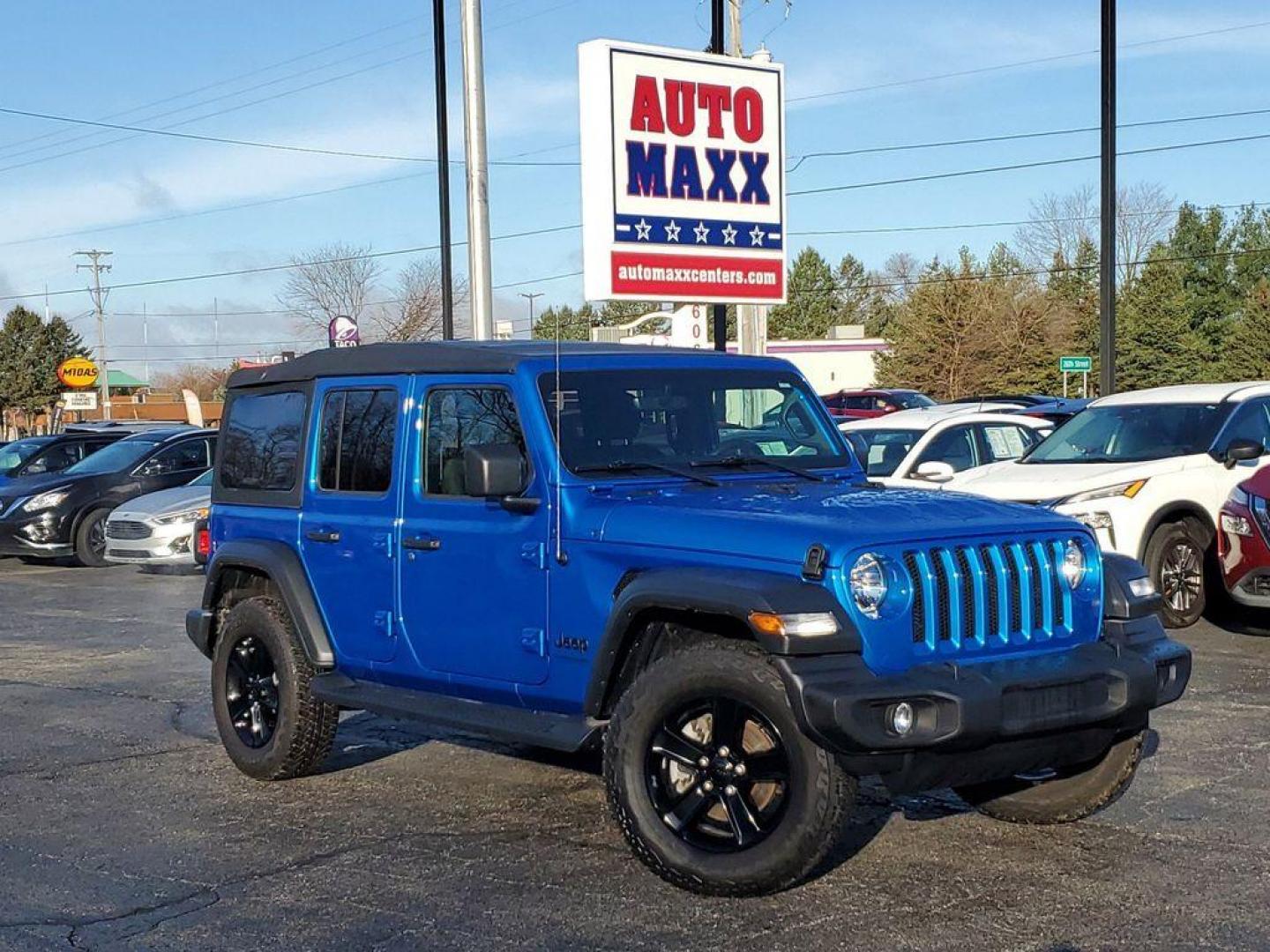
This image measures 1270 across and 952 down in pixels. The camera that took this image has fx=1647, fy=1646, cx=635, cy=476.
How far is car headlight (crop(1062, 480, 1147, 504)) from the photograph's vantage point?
11.9 m

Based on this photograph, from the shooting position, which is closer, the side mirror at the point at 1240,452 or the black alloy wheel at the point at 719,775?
the black alloy wheel at the point at 719,775

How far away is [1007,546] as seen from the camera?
5.73 metres

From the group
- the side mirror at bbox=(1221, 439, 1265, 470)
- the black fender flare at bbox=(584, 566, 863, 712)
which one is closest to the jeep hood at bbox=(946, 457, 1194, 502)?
the side mirror at bbox=(1221, 439, 1265, 470)

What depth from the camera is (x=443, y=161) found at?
90.6 feet

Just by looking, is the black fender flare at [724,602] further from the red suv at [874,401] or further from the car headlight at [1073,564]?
the red suv at [874,401]

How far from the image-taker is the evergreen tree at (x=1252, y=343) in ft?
229

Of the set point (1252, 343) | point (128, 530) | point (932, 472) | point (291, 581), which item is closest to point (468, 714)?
point (291, 581)

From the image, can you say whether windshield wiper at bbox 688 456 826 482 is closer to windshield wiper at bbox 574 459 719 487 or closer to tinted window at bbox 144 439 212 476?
windshield wiper at bbox 574 459 719 487

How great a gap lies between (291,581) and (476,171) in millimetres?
11835

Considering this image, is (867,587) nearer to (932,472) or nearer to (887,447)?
(932,472)

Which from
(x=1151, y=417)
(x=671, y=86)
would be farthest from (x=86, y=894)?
(x=671, y=86)

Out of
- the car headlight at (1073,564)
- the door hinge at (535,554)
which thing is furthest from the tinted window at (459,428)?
the car headlight at (1073,564)

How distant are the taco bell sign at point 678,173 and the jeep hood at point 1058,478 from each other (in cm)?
499

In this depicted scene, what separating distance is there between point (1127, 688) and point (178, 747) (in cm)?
503
